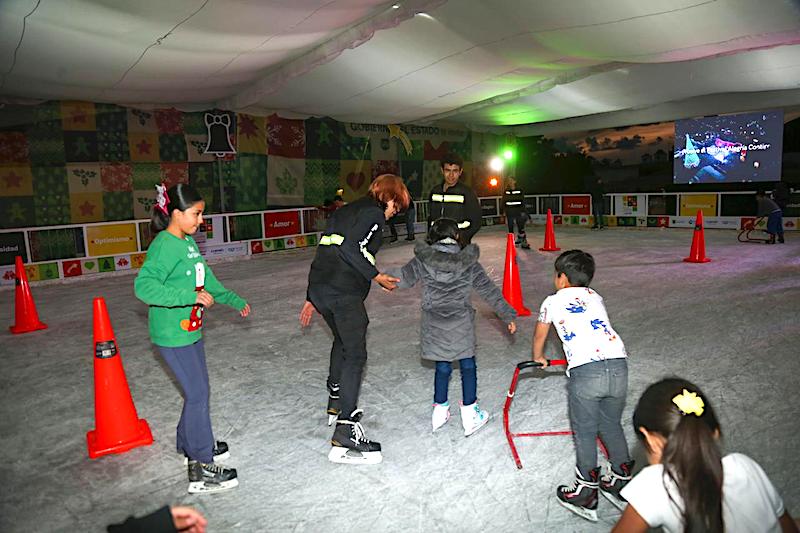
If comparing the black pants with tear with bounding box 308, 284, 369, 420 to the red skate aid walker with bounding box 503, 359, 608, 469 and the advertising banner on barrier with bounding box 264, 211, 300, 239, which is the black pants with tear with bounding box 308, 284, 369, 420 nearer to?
the red skate aid walker with bounding box 503, 359, 608, 469

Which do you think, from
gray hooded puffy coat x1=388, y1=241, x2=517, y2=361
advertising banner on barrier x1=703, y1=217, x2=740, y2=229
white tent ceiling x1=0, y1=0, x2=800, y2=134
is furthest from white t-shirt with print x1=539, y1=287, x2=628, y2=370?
advertising banner on barrier x1=703, y1=217, x2=740, y2=229

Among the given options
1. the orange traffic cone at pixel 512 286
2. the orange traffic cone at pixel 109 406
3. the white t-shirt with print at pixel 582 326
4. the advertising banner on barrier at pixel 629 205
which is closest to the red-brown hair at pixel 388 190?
the white t-shirt with print at pixel 582 326

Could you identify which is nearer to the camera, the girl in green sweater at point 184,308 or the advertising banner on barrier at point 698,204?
the girl in green sweater at point 184,308

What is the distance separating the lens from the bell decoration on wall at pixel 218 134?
11.9 meters

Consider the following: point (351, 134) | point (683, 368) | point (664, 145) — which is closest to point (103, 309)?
point (683, 368)

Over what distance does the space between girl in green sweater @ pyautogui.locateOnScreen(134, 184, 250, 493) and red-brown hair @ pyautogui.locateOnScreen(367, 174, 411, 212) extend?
0.97 metres

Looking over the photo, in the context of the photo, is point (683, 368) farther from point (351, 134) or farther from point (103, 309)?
point (351, 134)

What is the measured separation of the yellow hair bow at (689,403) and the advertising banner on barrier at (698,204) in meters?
15.8

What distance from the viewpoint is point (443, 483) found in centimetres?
293

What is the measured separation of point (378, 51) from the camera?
27.3 feet

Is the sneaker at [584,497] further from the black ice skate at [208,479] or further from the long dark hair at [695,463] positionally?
the black ice skate at [208,479]

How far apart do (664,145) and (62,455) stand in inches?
1152

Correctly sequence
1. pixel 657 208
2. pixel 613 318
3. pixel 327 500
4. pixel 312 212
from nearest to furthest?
pixel 327 500 < pixel 613 318 < pixel 312 212 < pixel 657 208

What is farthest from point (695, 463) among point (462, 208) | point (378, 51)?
point (378, 51)
